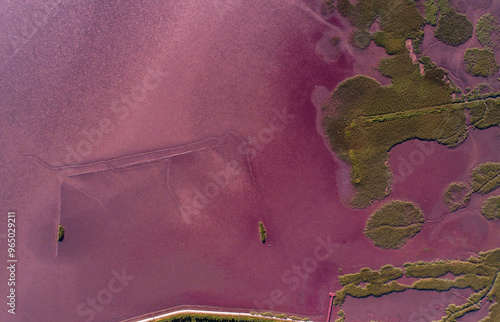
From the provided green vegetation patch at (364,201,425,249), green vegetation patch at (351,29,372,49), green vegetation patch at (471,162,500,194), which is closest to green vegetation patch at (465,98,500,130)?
green vegetation patch at (471,162,500,194)

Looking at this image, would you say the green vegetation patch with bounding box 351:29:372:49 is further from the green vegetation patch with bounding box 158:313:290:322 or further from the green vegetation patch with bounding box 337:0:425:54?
the green vegetation patch with bounding box 158:313:290:322

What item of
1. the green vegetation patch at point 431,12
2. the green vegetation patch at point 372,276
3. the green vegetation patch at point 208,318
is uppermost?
the green vegetation patch at point 431,12

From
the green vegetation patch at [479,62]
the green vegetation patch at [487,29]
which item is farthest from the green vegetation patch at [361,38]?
the green vegetation patch at [487,29]

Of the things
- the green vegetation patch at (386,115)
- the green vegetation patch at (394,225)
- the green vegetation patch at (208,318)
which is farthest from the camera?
the green vegetation patch at (394,225)

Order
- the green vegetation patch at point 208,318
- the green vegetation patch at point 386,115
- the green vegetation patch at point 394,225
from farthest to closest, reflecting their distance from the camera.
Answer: the green vegetation patch at point 394,225
the green vegetation patch at point 386,115
the green vegetation patch at point 208,318

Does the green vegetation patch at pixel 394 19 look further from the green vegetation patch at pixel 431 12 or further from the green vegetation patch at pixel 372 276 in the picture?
the green vegetation patch at pixel 372 276
